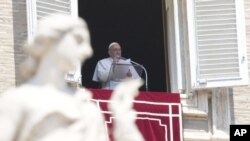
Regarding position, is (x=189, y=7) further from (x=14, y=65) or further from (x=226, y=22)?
(x=14, y=65)

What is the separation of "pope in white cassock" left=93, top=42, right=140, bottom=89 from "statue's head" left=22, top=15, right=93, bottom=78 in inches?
434

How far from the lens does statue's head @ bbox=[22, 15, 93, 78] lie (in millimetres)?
7055

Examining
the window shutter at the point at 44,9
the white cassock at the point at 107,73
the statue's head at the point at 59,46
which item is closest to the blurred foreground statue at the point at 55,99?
the statue's head at the point at 59,46

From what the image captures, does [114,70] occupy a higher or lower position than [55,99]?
higher

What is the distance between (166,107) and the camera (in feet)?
62.2

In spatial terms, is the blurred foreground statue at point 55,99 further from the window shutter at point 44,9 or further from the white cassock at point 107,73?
the white cassock at point 107,73

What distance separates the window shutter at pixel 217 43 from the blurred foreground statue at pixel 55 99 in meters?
12.0

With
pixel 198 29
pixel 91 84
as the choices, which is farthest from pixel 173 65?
pixel 91 84

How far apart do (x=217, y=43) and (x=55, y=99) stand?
12.6 m

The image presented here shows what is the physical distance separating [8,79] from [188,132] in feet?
8.10

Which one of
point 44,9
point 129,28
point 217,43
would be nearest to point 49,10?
point 44,9

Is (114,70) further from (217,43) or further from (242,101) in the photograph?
(242,101)

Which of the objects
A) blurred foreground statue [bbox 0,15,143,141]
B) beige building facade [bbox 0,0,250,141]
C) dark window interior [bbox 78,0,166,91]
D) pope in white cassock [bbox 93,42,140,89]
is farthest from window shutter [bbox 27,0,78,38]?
blurred foreground statue [bbox 0,15,143,141]

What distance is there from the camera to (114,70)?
18.3 metres
